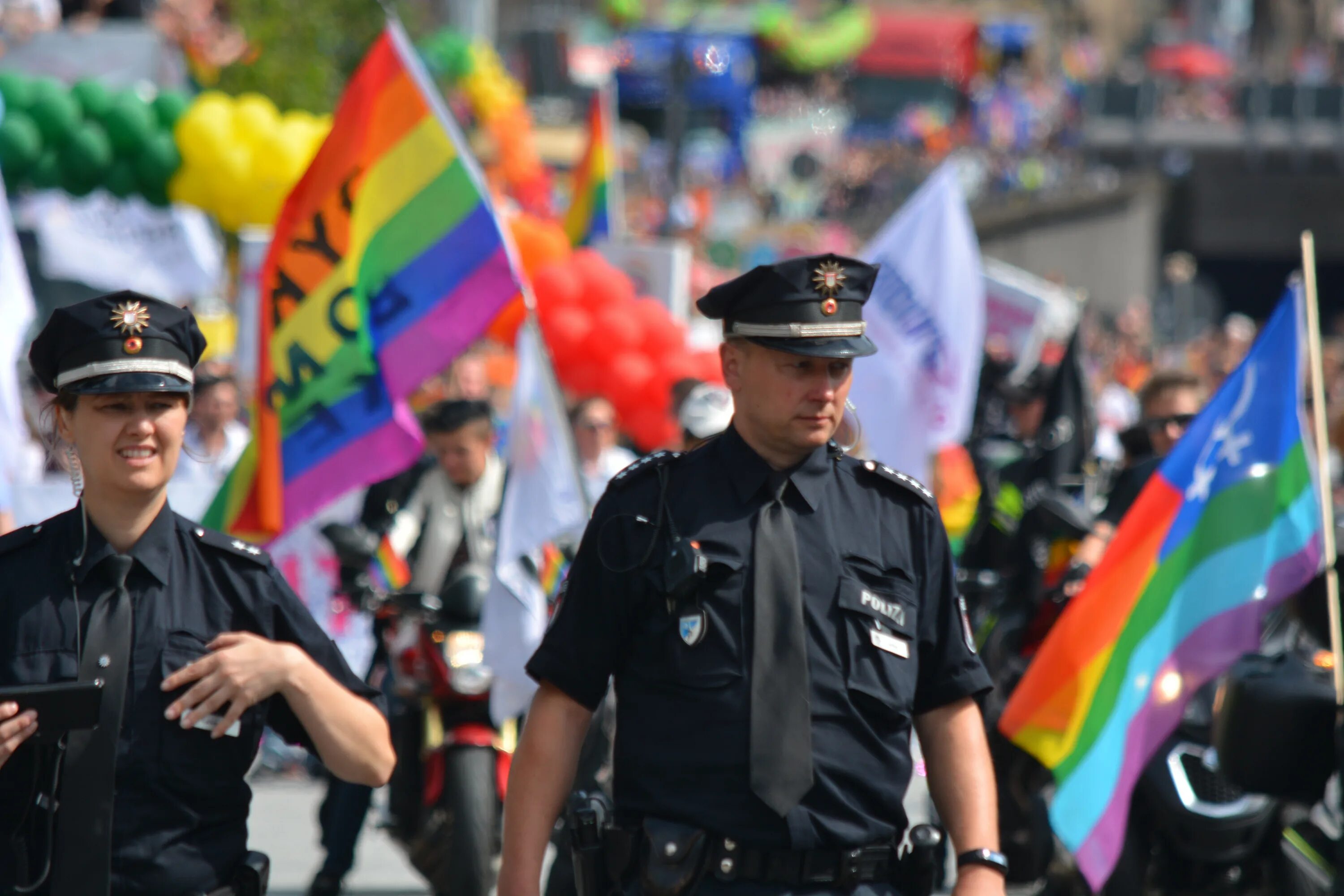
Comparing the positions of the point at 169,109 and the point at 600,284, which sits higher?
the point at 169,109

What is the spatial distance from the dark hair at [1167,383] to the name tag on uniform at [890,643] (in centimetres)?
437

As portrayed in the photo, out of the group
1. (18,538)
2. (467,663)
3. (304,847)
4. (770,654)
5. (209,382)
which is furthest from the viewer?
(209,382)

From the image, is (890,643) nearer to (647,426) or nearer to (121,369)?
(121,369)

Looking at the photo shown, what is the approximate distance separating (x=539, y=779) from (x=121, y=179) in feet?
32.4

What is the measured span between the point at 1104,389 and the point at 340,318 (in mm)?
11819

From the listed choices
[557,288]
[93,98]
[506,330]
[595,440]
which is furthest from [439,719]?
[93,98]

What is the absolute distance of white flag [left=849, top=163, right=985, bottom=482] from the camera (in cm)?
967

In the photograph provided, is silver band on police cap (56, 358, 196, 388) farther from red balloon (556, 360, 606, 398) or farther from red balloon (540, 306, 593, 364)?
red balloon (540, 306, 593, 364)

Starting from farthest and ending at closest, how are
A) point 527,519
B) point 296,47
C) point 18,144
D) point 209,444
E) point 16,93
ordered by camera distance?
point 296,47, point 16,93, point 18,144, point 209,444, point 527,519

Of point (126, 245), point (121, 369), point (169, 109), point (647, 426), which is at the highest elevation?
point (169, 109)

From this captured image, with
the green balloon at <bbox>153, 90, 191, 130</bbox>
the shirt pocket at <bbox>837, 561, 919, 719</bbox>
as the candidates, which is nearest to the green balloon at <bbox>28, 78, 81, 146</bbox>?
the green balloon at <bbox>153, 90, 191, 130</bbox>

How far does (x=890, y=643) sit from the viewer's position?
363cm

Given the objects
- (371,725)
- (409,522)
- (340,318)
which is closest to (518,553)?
(409,522)

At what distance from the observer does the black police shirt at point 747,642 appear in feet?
11.7
